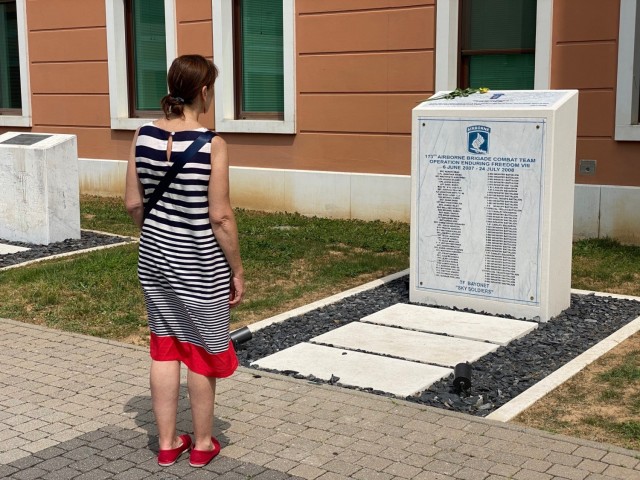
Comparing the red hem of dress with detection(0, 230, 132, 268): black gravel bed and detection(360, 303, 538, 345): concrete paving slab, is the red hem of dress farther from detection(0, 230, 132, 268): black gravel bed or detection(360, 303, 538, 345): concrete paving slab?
detection(0, 230, 132, 268): black gravel bed

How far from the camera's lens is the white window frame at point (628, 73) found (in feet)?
31.7

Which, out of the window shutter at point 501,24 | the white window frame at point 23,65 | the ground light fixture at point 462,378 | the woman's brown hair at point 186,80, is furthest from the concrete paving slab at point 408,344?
the white window frame at point 23,65

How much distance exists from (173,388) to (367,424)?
107 cm

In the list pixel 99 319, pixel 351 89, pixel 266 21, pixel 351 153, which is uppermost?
Answer: pixel 266 21

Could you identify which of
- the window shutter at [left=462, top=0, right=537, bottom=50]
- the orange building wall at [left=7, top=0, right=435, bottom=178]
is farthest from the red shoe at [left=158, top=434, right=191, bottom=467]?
the window shutter at [left=462, top=0, right=537, bottom=50]

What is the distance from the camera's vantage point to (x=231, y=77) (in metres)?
13.0

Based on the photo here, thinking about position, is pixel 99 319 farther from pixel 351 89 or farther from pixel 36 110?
pixel 36 110

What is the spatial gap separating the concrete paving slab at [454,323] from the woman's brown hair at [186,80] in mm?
3031

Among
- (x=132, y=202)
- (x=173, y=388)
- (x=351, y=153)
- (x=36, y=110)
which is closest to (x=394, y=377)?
(x=173, y=388)

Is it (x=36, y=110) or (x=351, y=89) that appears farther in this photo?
(x=36, y=110)

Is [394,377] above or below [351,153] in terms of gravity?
below

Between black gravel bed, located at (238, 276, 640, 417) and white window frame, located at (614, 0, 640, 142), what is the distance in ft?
9.20

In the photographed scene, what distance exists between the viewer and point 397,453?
4.57 metres

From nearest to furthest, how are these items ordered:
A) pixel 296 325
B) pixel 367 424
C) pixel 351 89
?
pixel 367 424 < pixel 296 325 < pixel 351 89
